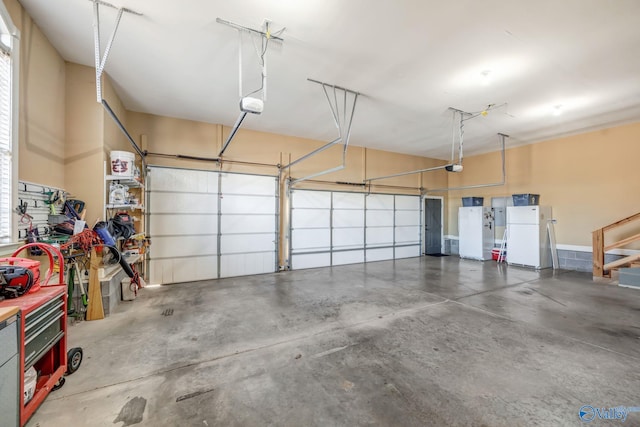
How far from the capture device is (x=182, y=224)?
5695mm

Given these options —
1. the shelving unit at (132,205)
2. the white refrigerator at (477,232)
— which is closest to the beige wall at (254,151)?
the shelving unit at (132,205)

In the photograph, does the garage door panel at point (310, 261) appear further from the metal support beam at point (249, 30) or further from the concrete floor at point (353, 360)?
the metal support beam at point (249, 30)

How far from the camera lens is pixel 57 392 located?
2105 mm

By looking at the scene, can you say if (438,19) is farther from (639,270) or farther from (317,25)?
(639,270)

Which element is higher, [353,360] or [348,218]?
[348,218]

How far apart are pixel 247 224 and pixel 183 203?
147 cm

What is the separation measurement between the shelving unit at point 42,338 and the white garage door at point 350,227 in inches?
194

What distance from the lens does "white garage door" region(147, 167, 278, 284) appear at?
5.51 m

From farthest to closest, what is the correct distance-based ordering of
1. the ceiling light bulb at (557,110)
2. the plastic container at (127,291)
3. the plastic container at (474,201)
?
the plastic container at (474,201) → the ceiling light bulb at (557,110) → the plastic container at (127,291)

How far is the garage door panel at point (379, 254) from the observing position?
8188 mm

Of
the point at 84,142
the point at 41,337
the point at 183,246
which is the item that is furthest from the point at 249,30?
the point at 183,246

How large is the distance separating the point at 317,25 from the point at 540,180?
25.9ft

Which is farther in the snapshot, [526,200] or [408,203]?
[408,203]

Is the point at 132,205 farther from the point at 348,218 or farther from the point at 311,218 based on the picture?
the point at 348,218
